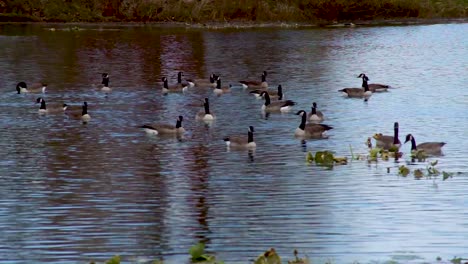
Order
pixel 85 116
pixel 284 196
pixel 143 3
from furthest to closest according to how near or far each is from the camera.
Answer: pixel 143 3 < pixel 85 116 < pixel 284 196

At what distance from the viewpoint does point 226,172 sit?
66.9 ft

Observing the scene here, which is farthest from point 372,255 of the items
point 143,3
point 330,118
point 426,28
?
point 143,3

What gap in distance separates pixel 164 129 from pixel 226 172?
524 centimetres

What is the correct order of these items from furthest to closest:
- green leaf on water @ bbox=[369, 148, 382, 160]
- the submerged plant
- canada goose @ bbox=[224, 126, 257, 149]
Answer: canada goose @ bbox=[224, 126, 257, 149] < green leaf on water @ bbox=[369, 148, 382, 160] < the submerged plant

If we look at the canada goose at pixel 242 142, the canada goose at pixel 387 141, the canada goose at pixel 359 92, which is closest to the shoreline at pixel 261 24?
the canada goose at pixel 359 92

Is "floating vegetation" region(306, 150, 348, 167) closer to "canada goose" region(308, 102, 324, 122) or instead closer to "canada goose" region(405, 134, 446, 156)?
"canada goose" region(405, 134, 446, 156)

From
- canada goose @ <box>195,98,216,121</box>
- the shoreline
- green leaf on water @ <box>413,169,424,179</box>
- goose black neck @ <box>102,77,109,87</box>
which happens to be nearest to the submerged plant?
green leaf on water @ <box>413,169,424,179</box>

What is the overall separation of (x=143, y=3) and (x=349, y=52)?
999 inches

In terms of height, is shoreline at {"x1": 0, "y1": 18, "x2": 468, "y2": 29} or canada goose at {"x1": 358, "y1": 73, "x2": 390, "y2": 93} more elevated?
canada goose at {"x1": 358, "y1": 73, "x2": 390, "y2": 93}

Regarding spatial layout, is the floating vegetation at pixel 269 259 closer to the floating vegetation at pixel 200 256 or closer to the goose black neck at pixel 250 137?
the floating vegetation at pixel 200 256

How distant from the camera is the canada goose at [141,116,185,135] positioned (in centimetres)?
2539

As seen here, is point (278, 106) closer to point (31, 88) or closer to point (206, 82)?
point (206, 82)

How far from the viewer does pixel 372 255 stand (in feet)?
44.8

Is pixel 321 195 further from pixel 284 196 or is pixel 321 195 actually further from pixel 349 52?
pixel 349 52
